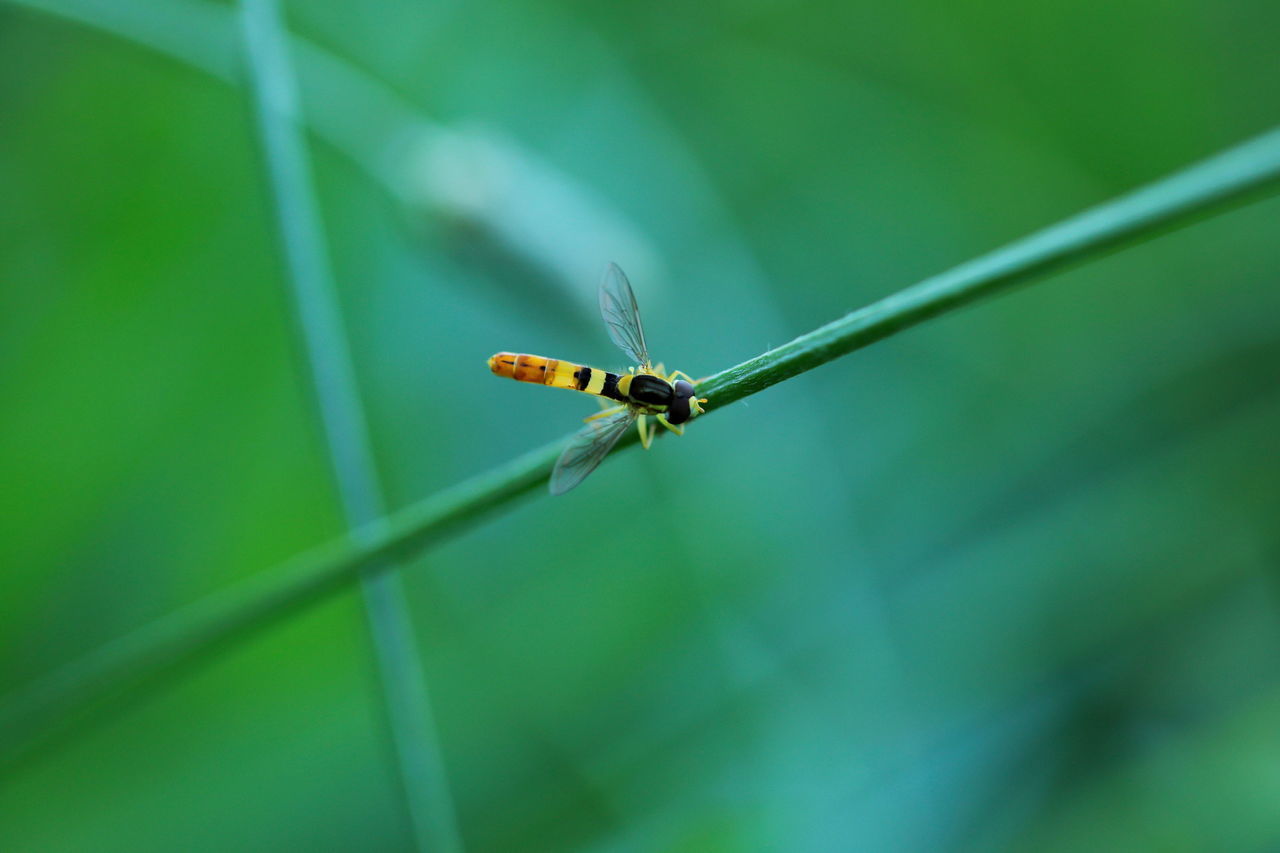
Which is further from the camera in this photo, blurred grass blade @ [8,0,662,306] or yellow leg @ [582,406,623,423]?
blurred grass blade @ [8,0,662,306]

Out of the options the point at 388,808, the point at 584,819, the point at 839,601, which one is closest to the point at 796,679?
the point at 839,601

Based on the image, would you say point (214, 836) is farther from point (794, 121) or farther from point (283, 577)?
point (794, 121)

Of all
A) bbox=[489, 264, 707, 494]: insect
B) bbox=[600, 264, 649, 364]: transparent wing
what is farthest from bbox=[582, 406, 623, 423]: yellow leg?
bbox=[600, 264, 649, 364]: transparent wing

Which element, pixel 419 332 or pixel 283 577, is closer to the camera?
pixel 283 577

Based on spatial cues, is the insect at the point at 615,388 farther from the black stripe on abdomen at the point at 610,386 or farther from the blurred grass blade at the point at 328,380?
the blurred grass blade at the point at 328,380

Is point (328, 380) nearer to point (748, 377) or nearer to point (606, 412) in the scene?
point (606, 412)

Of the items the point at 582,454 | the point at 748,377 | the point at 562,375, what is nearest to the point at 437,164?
the point at 562,375

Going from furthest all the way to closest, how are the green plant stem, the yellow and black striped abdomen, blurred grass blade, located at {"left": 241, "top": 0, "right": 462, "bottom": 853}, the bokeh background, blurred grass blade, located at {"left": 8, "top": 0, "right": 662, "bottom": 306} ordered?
blurred grass blade, located at {"left": 8, "top": 0, "right": 662, "bottom": 306} → the bokeh background → the yellow and black striped abdomen → blurred grass blade, located at {"left": 241, "top": 0, "right": 462, "bottom": 853} → the green plant stem

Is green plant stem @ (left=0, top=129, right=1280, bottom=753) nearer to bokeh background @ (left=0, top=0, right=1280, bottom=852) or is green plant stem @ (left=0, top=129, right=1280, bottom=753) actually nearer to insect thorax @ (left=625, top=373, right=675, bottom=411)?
insect thorax @ (left=625, top=373, right=675, bottom=411)
